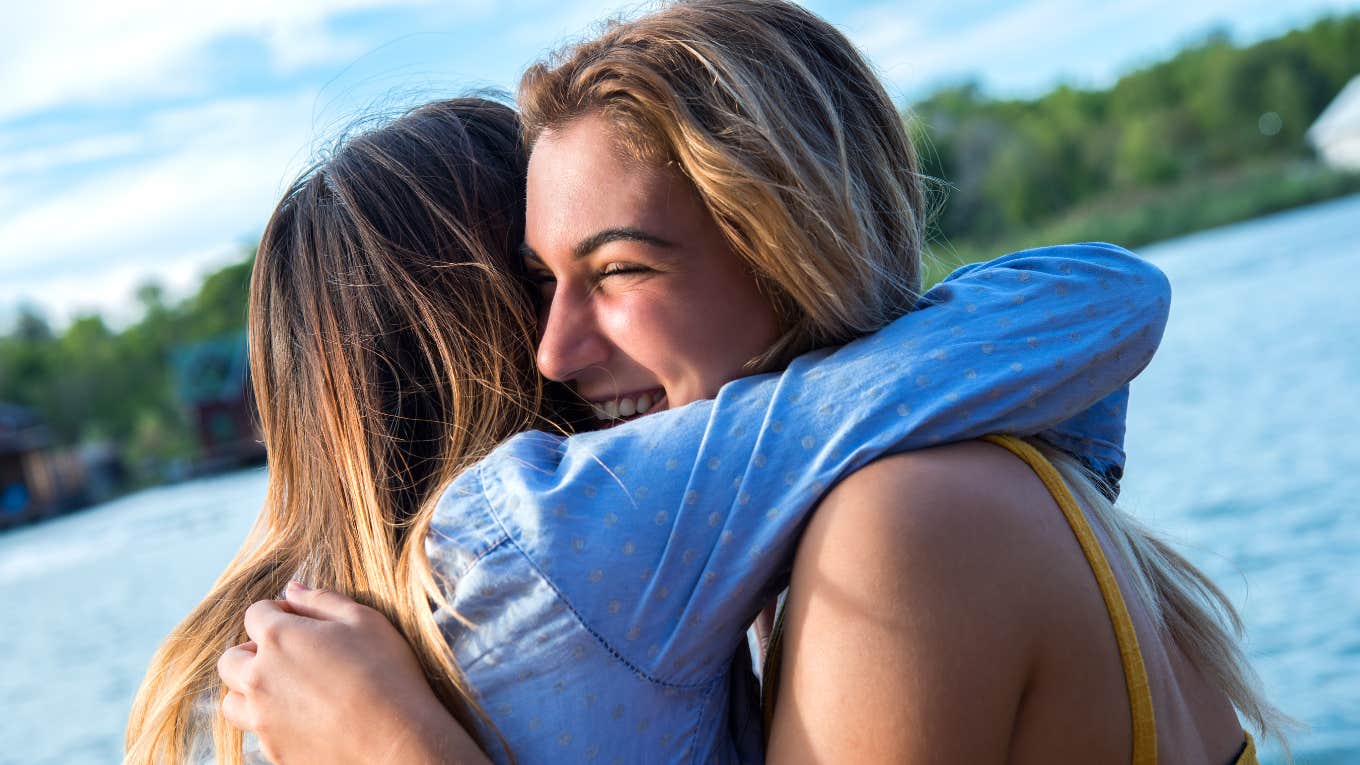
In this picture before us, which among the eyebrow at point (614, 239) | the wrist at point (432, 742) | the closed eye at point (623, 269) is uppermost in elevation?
the eyebrow at point (614, 239)

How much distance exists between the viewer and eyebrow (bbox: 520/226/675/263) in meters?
1.24

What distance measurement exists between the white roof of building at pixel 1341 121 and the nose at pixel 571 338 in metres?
40.1

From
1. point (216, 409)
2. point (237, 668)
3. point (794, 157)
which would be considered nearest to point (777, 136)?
point (794, 157)

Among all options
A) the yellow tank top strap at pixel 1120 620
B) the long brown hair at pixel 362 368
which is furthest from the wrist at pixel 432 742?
the yellow tank top strap at pixel 1120 620

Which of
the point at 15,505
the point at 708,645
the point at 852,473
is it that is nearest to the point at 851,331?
the point at 852,473

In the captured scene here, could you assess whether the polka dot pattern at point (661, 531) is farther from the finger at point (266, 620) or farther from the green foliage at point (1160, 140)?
the green foliage at point (1160, 140)

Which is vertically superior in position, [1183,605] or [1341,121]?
[1183,605]

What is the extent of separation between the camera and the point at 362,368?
1.41 m

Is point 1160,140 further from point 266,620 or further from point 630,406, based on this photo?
point 266,620

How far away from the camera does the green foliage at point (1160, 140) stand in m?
40.3

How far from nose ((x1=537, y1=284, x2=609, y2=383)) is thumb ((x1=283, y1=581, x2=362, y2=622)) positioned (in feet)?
1.07

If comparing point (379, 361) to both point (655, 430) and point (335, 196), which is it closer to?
point (335, 196)

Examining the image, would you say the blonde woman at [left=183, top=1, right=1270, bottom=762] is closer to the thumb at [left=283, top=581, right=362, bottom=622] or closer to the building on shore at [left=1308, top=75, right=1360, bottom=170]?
the thumb at [left=283, top=581, right=362, bottom=622]

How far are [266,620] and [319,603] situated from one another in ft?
0.18
